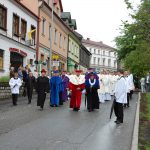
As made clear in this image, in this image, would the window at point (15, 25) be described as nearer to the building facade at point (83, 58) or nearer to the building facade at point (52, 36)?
the building facade at point (52, 36)

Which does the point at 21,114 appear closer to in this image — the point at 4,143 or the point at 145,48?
the point at 4,143

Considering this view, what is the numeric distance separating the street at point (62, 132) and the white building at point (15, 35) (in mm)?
12001

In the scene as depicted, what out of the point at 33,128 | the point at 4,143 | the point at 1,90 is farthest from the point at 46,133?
the point at 1,90

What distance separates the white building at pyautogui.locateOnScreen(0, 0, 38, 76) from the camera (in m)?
28.8

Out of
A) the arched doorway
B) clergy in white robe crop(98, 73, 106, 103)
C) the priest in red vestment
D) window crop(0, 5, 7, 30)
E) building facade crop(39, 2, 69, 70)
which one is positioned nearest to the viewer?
the priest in red vestment

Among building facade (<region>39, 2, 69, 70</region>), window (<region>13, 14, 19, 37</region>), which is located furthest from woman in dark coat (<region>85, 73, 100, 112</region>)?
building facade (<region>39, 2, 69, 70</region>)

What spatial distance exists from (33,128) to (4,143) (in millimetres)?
2643

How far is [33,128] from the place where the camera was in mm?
12719

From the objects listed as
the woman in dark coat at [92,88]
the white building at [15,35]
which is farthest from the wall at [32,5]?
the woman in dark coat at [92,88]

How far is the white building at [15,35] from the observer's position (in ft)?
94.3

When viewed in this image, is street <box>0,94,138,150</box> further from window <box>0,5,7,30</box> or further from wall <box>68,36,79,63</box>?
wall <box>68,36,79,63</box>

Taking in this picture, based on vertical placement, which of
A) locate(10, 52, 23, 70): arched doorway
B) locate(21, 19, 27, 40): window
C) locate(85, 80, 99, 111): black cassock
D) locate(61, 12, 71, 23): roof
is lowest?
locate(85, 80, 99, 111): black cassock

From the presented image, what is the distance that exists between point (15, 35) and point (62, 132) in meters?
20.0

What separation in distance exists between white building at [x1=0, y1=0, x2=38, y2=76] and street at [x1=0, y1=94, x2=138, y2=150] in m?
12.0
